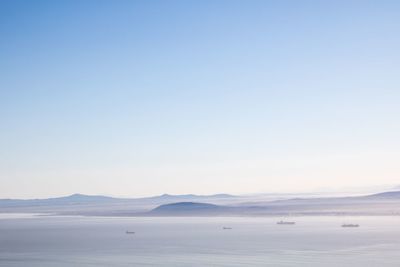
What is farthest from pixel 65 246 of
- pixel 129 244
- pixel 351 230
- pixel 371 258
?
pixel 351 230

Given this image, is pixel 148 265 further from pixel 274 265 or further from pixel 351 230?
pixel 351 230

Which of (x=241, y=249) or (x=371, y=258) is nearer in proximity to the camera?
(x=371, y=258)

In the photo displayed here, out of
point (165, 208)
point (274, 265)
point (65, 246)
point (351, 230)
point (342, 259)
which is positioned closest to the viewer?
point (274, 265)

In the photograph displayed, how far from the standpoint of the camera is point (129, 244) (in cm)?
4469

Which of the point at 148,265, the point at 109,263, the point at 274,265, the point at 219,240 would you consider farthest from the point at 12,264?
the point at 219,240

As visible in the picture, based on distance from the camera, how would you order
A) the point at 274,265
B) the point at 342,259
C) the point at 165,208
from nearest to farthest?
the point at 274,265, the point at 342,259, the point at 165,208

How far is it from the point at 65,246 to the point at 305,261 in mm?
18414

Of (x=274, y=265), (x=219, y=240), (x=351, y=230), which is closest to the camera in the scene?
(x=274, y=265)

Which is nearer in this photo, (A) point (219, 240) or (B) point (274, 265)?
(B) point (274, 265)

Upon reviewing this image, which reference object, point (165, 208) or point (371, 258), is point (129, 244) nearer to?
point (371, 258)

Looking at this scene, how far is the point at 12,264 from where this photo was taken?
32.9 meters

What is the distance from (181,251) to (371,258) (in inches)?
468

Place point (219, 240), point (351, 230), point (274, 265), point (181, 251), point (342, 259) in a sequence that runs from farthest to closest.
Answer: point (351, 230) → point (219, 240) → point (181, 251) → point (342, 259) → point (274, 265)

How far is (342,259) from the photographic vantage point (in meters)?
33.2
